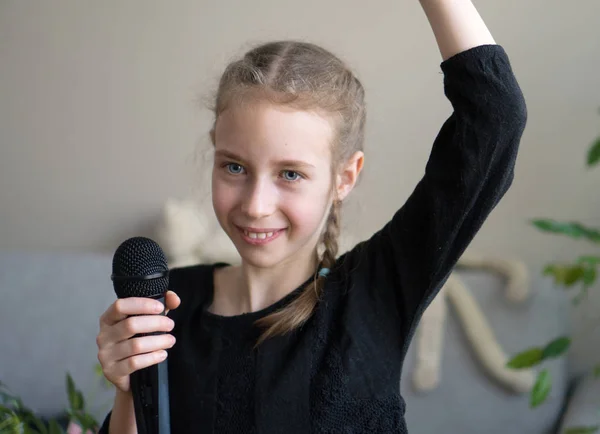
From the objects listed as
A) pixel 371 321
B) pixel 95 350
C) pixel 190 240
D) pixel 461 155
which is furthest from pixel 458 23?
pixel 95 350

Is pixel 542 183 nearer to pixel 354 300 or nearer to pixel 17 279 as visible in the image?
pixel 354 300

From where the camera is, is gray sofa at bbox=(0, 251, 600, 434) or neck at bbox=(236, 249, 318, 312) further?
gray sofa at bbox=(0, 251, 600, 434)

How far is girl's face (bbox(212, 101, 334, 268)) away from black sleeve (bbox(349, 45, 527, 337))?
112 millimetres

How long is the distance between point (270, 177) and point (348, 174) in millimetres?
141

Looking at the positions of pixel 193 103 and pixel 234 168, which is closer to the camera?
pixel 234 168

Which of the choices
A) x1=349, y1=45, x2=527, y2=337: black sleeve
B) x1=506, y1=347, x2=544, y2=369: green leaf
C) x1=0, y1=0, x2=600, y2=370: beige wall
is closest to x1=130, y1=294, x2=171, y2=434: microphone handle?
x1=349, y1=45, x2=527, y2=337: black sleeve

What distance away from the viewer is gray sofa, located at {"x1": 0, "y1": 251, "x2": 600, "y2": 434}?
59.6 inches

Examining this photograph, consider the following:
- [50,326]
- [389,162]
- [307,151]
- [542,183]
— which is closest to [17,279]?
[50,326]

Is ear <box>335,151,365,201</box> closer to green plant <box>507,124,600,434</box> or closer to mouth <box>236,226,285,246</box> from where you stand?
mouth <box>236,226,285,246</box>

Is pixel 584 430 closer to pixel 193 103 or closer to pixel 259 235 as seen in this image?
pixel 259 235

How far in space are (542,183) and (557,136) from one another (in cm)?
12

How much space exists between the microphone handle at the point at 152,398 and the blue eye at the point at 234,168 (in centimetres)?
17

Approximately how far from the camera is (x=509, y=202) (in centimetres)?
164

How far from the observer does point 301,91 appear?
72 cm
